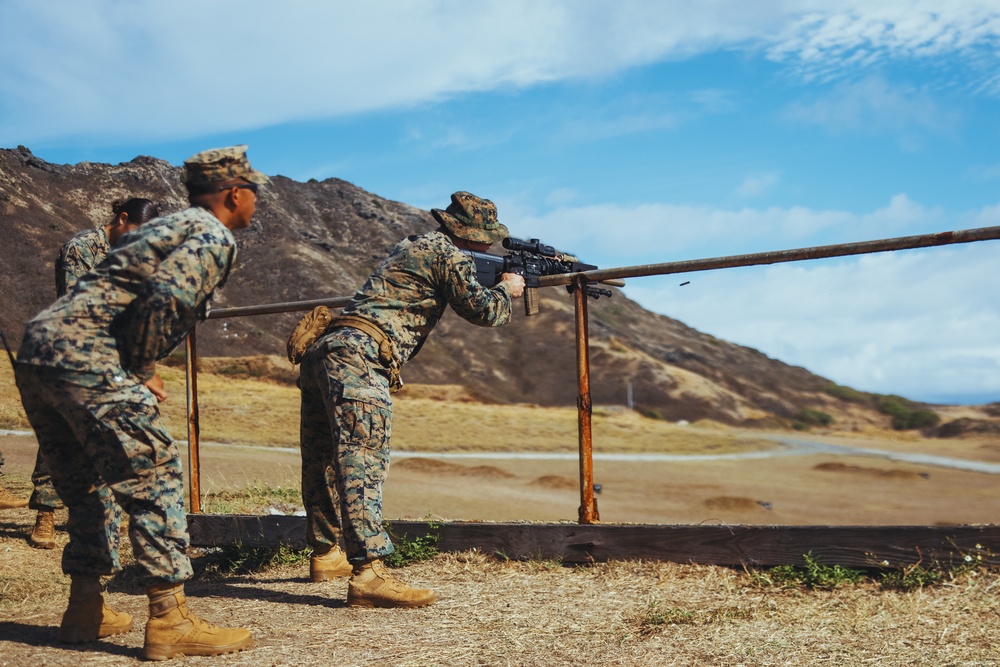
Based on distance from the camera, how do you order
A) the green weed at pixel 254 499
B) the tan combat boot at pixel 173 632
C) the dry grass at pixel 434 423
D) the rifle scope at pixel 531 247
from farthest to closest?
1. the dry grass at pixel 434 423
2. the green weed at pixel 254 499
3. the rifle scope at pixel 531 247
4. the tan combat boot at pixel 173 632

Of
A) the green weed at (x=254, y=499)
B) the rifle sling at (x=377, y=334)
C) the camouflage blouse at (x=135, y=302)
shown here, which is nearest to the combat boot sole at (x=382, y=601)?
the rifle sling at (x=377, y=334)

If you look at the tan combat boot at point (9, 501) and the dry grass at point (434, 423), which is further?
the dry grass at point (434, 423)

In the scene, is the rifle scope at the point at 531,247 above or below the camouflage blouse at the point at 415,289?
above

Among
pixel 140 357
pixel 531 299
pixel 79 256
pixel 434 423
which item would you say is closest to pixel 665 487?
pixel 434 423

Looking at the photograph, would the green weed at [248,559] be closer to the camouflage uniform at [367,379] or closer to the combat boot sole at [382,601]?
the camouflage uniform at [367,379]

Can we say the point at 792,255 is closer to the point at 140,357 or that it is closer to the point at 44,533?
the point at 140,357

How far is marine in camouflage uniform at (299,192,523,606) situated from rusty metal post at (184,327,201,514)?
149 centimetres

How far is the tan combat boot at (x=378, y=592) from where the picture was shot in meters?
4.09

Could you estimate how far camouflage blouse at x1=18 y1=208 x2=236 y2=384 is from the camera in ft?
10.4

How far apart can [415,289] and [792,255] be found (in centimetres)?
185

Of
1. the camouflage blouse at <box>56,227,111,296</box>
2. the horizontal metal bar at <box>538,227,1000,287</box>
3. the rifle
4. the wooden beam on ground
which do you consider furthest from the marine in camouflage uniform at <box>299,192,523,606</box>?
the camouflage blouse at <box>56,227,111,296</box>

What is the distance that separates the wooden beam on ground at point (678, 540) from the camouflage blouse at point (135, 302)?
231cm

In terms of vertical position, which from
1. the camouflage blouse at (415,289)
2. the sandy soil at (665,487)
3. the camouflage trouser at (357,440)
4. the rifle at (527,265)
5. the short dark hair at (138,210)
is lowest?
the sandy soil at (665,487)

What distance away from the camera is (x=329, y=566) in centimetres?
480
